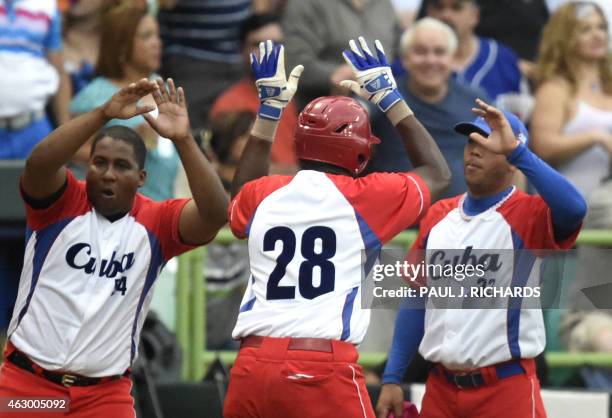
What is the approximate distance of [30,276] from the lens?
271 inches

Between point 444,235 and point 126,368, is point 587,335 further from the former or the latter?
point 126,368

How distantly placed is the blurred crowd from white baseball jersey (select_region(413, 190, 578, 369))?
2239 mm

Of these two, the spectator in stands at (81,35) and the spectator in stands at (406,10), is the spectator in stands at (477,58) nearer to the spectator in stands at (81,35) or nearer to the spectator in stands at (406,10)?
the spectator in stands at (406,10)

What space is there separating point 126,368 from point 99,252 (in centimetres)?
58

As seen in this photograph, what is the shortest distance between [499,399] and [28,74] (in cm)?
441

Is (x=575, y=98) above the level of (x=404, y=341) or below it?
above

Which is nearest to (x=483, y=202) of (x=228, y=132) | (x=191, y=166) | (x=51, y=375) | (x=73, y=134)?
(x=191, y=166)

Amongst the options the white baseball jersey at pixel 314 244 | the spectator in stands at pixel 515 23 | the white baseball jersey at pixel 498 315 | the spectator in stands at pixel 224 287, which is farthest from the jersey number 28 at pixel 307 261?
the spectator in stands at pixel 515 23

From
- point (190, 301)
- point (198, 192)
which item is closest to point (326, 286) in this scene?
point (198, 192)

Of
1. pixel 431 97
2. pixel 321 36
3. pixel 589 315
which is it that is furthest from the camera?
pixel 321 36

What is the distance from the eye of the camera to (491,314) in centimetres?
698

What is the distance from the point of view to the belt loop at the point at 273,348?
6137 millimetres

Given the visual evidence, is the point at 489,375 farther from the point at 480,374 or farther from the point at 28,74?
the point at 28,74

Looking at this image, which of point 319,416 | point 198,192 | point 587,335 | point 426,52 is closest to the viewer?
point 319,416
